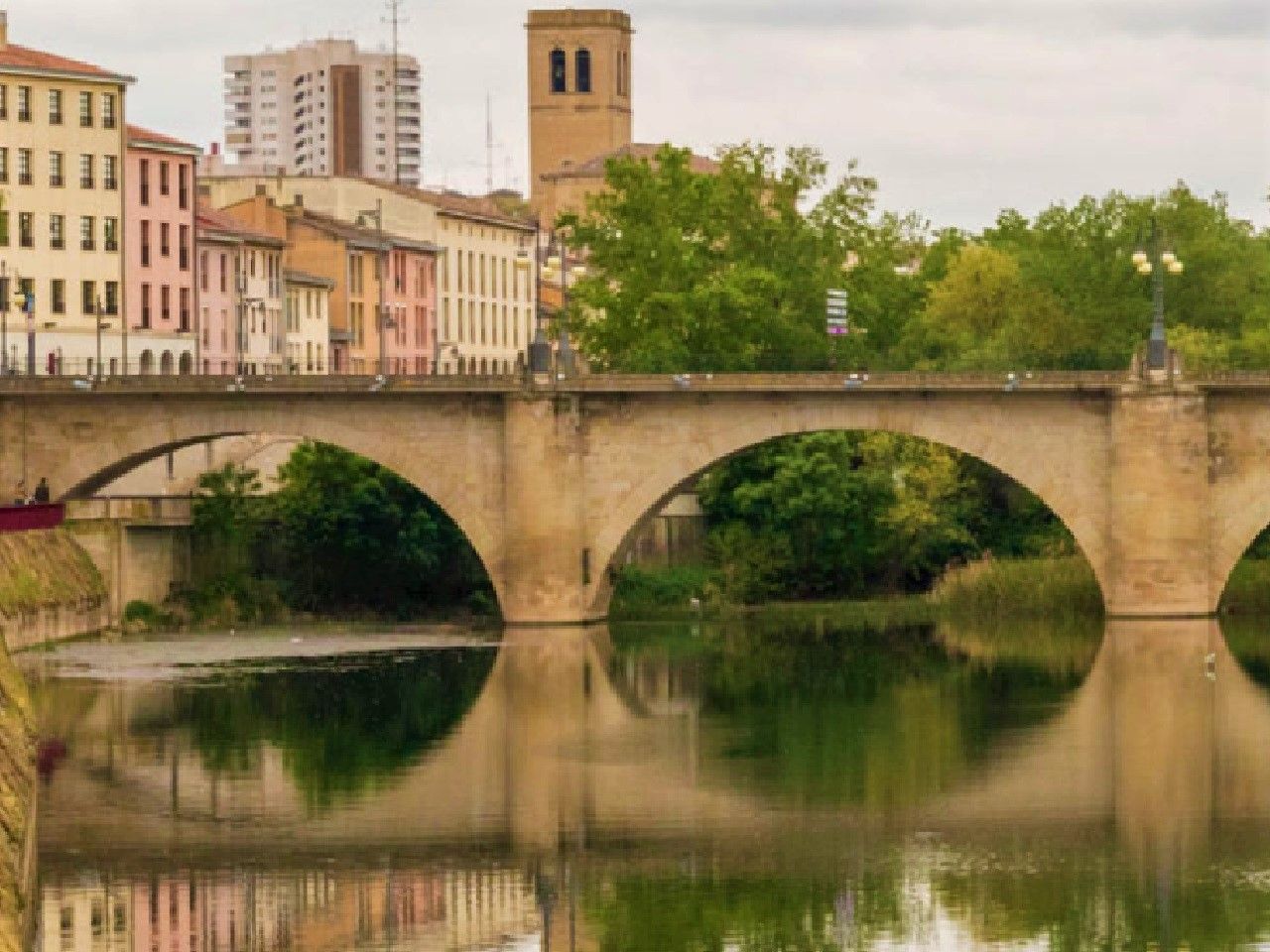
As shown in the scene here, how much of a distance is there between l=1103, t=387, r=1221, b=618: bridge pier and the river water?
2.34 meters

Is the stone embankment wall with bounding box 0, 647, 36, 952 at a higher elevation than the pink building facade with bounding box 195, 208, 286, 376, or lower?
lower

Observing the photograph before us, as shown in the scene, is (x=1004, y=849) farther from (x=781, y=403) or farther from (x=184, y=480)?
(x=184, y=480)

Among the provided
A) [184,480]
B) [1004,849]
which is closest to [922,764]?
[1004,849]

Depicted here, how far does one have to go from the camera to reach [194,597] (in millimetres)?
96625

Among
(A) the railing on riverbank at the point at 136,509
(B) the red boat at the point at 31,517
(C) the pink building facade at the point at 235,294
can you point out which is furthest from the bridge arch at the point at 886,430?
(C) the pink building facade at the point at 235,294

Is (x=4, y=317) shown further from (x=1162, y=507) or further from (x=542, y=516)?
(x=1162, y=507)

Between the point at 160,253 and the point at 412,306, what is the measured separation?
26.0m

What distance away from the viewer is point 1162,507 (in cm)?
9262

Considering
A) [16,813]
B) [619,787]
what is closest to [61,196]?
[619,787]

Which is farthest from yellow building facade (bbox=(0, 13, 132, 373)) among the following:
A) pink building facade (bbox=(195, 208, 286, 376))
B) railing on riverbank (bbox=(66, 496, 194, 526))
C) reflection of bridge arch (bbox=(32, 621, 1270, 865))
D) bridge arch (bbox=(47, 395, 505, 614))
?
reflection of bridge arch (bbox=(32, 621, 1270, 865))

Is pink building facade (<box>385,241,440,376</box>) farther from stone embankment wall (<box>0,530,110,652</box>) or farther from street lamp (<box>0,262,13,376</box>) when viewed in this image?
stone embankment wall (<box>0,530,110,652</box>)

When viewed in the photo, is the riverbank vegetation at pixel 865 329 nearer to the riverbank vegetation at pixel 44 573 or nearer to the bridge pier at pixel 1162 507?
the bridge pier at pixel 1162 507

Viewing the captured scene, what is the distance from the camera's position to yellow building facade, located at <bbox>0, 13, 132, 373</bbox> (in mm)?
122000

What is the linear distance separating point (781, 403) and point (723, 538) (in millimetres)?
11929
